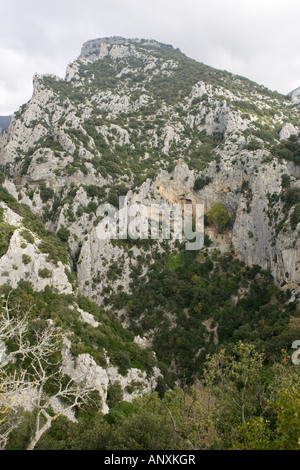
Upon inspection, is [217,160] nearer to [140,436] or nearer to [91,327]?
[91,327]

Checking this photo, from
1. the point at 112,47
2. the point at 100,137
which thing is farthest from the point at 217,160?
the point at 112,47

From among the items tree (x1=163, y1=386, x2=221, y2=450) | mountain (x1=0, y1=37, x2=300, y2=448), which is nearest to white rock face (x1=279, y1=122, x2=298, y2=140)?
mountain (x1=0, y1=37, x2=300, y2=448)

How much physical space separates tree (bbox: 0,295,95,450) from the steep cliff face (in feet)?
75.1

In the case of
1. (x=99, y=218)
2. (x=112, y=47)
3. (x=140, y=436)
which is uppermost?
(x=112, y=47)

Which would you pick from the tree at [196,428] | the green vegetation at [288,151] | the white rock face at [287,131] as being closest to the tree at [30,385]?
the tree at [196,428]

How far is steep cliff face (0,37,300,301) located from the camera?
4934cm

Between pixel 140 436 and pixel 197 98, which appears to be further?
pixel 197 98

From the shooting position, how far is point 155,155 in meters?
67.9

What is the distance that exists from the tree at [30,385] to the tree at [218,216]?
3996 centimetres

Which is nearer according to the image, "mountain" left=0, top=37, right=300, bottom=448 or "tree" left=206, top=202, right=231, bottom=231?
"mountain" left=0, top=37, right=300, bottom=448

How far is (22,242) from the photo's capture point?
113 feet

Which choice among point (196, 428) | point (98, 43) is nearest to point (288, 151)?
point (196, 428)

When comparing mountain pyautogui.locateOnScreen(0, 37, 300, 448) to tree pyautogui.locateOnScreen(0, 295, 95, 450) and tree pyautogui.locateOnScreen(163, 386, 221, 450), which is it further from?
tree pyautogui.locateOnScreen(163, 386, 221, 450)

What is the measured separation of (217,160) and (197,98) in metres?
28.7
